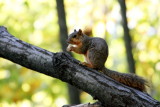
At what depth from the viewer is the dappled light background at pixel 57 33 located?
7844mm

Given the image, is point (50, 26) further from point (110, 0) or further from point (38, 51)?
point (38, 51)

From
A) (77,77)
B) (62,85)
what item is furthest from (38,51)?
(62,85)

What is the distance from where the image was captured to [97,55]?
A: 157 inches

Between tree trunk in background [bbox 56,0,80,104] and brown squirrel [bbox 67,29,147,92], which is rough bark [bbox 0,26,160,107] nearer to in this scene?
brown squirrel [bbox 67,29,147,92]

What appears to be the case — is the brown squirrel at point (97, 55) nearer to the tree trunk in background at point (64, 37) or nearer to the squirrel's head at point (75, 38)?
the squirrel's head at point (75, 38)

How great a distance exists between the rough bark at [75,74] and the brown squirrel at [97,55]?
1.36ft

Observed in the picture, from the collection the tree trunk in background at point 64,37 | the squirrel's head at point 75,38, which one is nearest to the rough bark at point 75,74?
the squirrel's head at point 75,38

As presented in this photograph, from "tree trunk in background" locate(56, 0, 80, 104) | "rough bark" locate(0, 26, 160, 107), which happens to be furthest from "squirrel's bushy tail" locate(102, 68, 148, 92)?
"tree trunk in background" locate(56, 0, 80, 104)

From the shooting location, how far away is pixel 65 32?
588 cm

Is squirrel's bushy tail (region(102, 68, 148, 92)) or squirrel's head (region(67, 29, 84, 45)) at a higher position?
squirrel's head (region(67, 29, 84, 45))

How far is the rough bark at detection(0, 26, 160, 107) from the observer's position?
312cm

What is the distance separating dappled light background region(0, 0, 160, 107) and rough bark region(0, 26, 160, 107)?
4.39 metres

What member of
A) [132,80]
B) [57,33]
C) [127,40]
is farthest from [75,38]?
[57,33]

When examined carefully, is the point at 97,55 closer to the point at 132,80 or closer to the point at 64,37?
the point at 132,80
